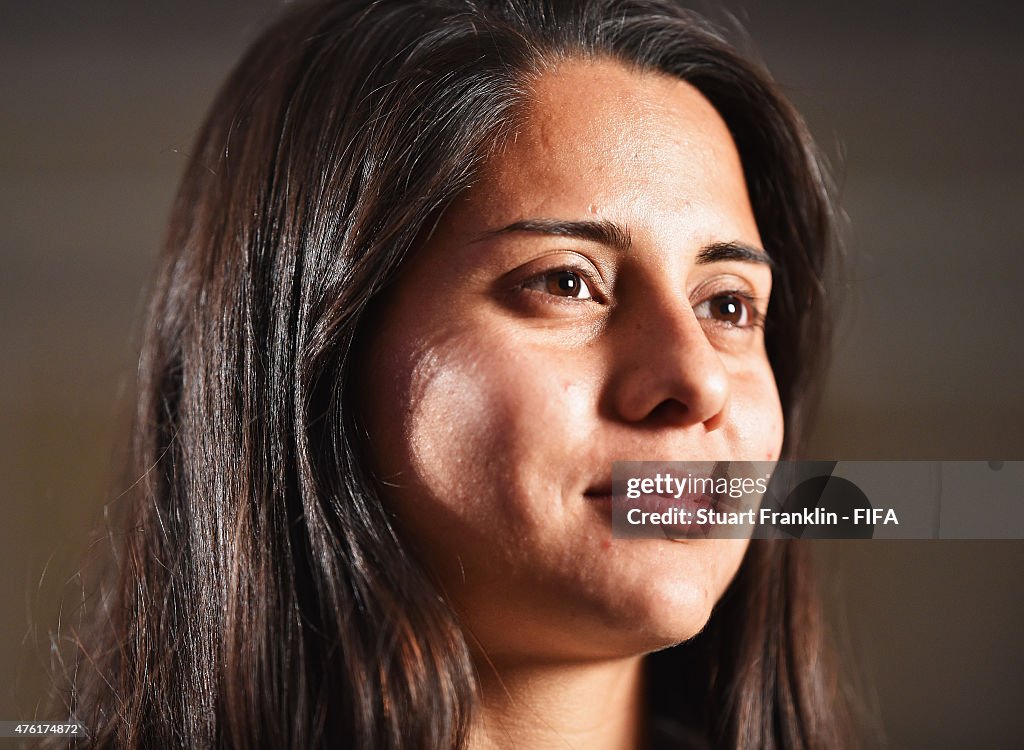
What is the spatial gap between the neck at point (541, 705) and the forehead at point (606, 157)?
1.01 feet

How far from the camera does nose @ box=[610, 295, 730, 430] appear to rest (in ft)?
2.11

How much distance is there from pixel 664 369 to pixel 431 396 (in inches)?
5.8

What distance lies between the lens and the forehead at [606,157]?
26.4 inches

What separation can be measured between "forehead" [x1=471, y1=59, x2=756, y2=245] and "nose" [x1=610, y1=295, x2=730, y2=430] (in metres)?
0.07

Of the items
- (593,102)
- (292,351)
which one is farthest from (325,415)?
(593,102)

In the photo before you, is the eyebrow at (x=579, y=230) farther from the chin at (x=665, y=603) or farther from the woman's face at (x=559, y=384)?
the chin at (x=665, y=603)

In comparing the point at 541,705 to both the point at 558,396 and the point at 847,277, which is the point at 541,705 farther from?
the point at 847,277

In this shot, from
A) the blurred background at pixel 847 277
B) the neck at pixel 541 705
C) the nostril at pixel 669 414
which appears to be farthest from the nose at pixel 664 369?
the blurred background at pixel 847 277

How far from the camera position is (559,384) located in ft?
2.08

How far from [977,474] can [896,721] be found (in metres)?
0.25

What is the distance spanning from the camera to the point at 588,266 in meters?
0.67

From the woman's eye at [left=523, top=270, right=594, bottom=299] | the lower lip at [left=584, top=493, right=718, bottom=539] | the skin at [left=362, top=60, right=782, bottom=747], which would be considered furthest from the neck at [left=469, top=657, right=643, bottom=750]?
the woman's eye at [left=523, top=270, right=594, bottom=299]

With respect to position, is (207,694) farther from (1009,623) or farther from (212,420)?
(1009,623)

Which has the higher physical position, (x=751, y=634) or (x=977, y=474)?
(x=977, y=474)
